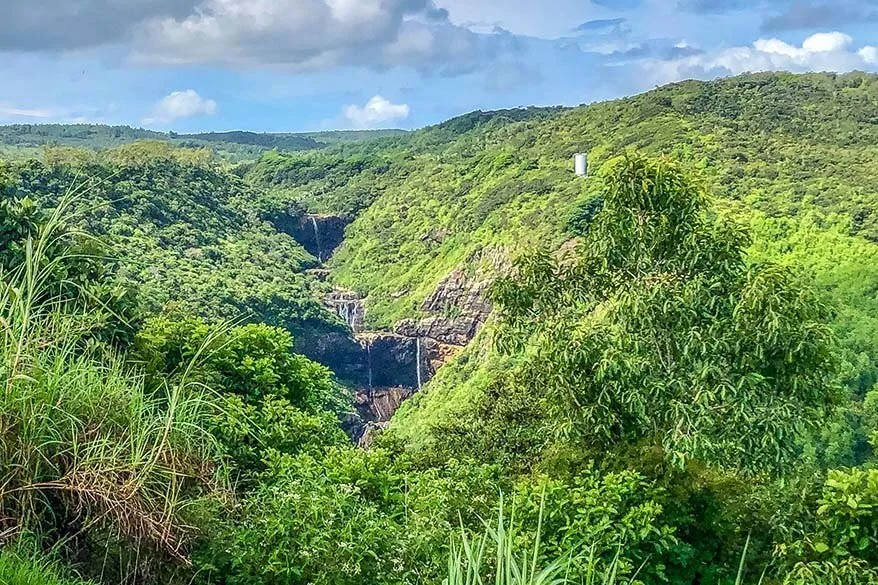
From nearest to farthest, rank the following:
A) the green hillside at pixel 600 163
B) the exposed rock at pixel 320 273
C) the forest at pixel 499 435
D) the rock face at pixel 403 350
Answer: the forest at pixel 499 435
the green hillside at pixel 600 163
the rock face at pixel 403 350
the exposed rock at pixel 320 273

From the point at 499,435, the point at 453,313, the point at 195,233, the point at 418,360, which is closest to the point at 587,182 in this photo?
the point at 453,313

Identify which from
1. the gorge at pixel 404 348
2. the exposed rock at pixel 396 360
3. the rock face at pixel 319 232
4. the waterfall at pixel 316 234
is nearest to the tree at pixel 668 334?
the gorge at pixel 404 348

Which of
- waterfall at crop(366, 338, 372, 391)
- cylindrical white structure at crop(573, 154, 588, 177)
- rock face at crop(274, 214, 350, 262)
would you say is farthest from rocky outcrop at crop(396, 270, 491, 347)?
rock face at crop(274, 214, 350, 262)

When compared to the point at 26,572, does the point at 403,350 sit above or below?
below

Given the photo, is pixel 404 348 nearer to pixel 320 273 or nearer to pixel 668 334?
pixel 320 273

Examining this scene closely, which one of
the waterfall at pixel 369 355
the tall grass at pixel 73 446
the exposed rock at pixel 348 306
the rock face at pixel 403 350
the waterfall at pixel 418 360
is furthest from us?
the exposed rock at pixel 348 306

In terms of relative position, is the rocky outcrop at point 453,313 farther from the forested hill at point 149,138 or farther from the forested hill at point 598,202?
the forested hill at point 149,138

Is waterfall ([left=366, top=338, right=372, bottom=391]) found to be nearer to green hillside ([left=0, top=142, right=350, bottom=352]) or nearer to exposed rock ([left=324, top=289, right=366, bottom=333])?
green hillside ([left=0, top=142, right=350, bottom=352])
